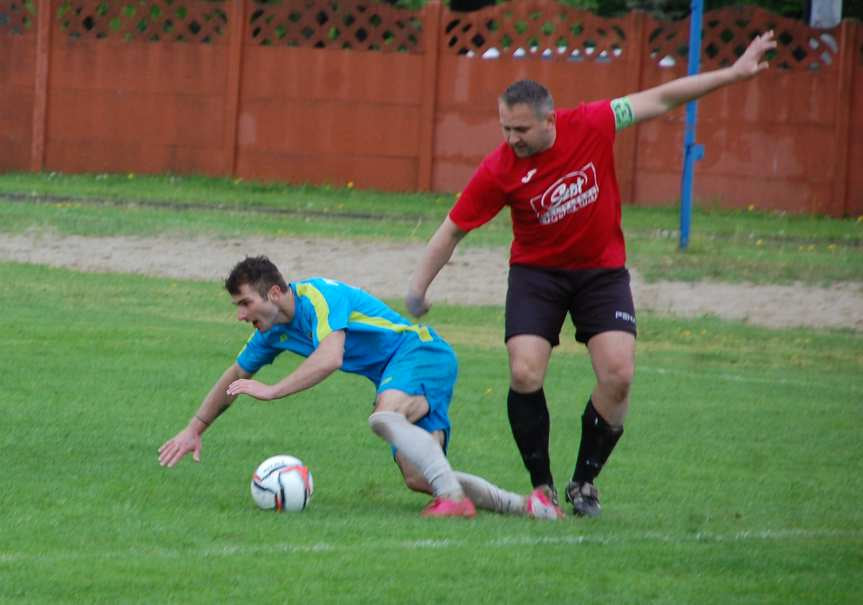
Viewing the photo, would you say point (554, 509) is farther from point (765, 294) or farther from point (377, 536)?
point (765, 294)

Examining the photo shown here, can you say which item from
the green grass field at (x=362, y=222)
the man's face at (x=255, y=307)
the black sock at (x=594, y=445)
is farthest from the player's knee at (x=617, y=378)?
the green grass field at (x=362, y=222)

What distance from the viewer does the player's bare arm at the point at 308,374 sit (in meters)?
6.43

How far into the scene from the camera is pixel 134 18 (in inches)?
887

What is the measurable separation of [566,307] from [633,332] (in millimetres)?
298

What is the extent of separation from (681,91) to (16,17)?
687 inches

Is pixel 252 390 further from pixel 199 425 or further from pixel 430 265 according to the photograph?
pixel 430 265

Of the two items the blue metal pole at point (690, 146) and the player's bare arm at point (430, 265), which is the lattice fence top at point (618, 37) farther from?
the player's bare arm at point (430, 265)

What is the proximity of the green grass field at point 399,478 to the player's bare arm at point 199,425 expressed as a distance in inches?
7.9

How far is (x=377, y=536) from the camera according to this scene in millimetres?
6340

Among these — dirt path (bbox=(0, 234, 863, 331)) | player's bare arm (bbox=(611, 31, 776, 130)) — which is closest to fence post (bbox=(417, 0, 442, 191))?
dirt path (bbox=(0, 234, 863, 331))

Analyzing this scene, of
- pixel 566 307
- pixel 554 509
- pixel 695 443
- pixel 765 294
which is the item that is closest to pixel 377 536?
pixel 554 509

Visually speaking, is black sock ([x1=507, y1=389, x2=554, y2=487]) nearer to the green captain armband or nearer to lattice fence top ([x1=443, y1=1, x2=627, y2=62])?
the green captain armband

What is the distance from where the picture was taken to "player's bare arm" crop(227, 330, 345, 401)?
643cm

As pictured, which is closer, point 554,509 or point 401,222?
point 554,509
